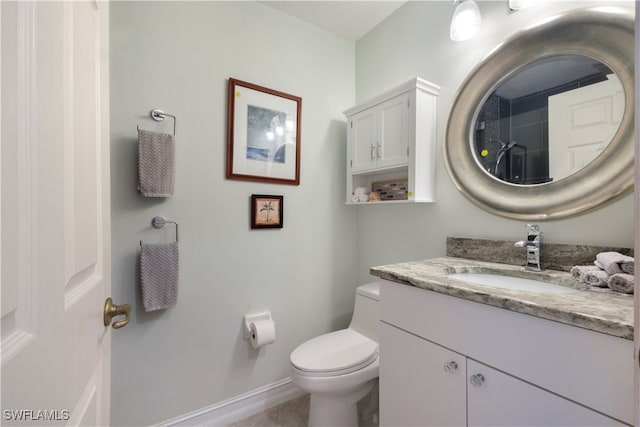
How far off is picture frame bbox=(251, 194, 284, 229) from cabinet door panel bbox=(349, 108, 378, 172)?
0.60 metres

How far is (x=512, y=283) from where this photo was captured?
1.12m

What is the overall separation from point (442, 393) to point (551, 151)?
1097mm

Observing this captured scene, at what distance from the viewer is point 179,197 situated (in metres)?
1.47

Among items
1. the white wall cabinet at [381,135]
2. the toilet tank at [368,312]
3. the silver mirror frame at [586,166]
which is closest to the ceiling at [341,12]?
the white wall cabinet at [381,135]

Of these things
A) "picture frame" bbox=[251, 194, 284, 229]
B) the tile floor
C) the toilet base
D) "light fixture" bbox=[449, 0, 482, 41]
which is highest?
"light fixture" bbox=[449, 0, 482, 41]

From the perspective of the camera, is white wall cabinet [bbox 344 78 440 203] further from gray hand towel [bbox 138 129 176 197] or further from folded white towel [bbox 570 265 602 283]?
gray hand towel [bbox 138 129 176 197]

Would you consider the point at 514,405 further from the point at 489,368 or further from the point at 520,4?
the point at 520,4

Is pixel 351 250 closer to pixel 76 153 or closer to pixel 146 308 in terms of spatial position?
pixel 146 308

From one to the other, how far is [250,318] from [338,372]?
2.17 feet

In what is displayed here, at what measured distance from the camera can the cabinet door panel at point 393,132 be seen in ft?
5.09

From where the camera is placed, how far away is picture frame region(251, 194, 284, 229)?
1702mm

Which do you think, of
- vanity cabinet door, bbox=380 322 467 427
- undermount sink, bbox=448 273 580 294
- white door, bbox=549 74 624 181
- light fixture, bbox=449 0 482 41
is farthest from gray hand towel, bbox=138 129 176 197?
white door, bbox=549 74 624 181

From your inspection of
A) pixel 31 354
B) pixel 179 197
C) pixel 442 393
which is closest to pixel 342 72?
pixel 179 197

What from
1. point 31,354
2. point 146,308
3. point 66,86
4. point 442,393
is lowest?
point 442,393
